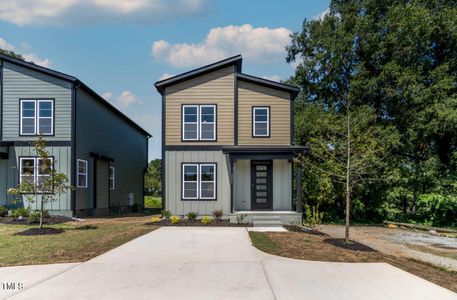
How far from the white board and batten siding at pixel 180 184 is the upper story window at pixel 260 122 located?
1.94 meters

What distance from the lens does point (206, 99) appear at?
17359 mm

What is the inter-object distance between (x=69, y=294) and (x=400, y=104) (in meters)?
18.2

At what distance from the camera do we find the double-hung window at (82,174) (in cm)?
1830

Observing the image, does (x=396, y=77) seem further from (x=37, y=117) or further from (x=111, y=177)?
(x=37, y=117)

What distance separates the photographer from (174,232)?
515 inches

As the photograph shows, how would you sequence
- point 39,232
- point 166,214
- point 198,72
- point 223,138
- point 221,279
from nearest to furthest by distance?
point 221,279 → point 39,232 → point 166,214 → point 198,72 → point 223,138

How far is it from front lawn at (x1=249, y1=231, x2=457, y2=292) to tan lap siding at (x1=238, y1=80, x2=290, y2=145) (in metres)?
6.12

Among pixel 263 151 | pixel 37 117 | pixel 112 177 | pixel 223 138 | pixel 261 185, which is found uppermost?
pixel 37 117

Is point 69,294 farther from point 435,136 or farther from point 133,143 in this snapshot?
point 133,143

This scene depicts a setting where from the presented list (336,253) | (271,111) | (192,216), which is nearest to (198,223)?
(192,216)

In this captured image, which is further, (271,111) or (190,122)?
(271,111)

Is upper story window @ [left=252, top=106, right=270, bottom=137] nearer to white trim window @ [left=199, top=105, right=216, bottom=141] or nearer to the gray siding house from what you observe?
white trim window @ [left=199, top=105, right=216, bottom=141]

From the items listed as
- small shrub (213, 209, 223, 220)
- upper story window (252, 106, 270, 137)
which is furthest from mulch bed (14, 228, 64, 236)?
upper story window (252, 106, 270, 137)

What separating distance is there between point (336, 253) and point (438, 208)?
12.1m
